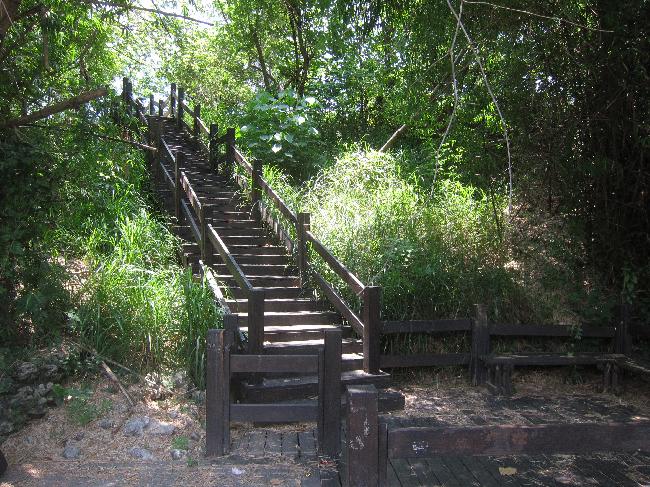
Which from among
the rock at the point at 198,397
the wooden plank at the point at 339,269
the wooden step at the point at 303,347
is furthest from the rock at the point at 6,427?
the wooden plank at the point at 339,269

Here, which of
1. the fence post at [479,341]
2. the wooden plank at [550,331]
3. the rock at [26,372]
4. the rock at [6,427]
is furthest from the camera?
the wooden plank at [550,331]

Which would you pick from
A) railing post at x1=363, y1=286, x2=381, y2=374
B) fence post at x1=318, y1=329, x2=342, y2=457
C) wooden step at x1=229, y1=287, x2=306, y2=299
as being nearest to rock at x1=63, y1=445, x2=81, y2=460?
fence post at x1=318, y1=329, x2=342, y2=457

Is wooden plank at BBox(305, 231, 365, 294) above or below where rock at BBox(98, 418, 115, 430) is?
above

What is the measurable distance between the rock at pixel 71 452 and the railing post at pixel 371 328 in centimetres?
289

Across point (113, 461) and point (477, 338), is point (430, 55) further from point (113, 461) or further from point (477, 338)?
point (113, 461)

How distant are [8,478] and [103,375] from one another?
5.56ft

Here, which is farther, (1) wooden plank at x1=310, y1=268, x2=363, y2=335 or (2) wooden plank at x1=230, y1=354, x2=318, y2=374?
(1) wooden plank at x1=310, y1=268, x2=363, y2=335

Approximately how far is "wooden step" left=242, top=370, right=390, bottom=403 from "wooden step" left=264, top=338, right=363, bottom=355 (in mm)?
343

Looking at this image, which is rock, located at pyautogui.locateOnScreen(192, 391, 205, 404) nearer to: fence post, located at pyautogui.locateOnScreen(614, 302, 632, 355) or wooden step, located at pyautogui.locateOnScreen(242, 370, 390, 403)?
wooden step, located at pyautogui.locateOnScreen(242, 370, 390, 403)

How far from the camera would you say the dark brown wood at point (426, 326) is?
7.26m

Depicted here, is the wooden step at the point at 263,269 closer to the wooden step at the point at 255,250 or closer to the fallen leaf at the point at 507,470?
the wooden step at the point at 255,250

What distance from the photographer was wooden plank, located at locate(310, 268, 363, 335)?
22.1 feet

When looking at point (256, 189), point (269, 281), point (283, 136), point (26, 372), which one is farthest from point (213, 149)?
point (26, 372)

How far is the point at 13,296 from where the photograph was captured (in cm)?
657
